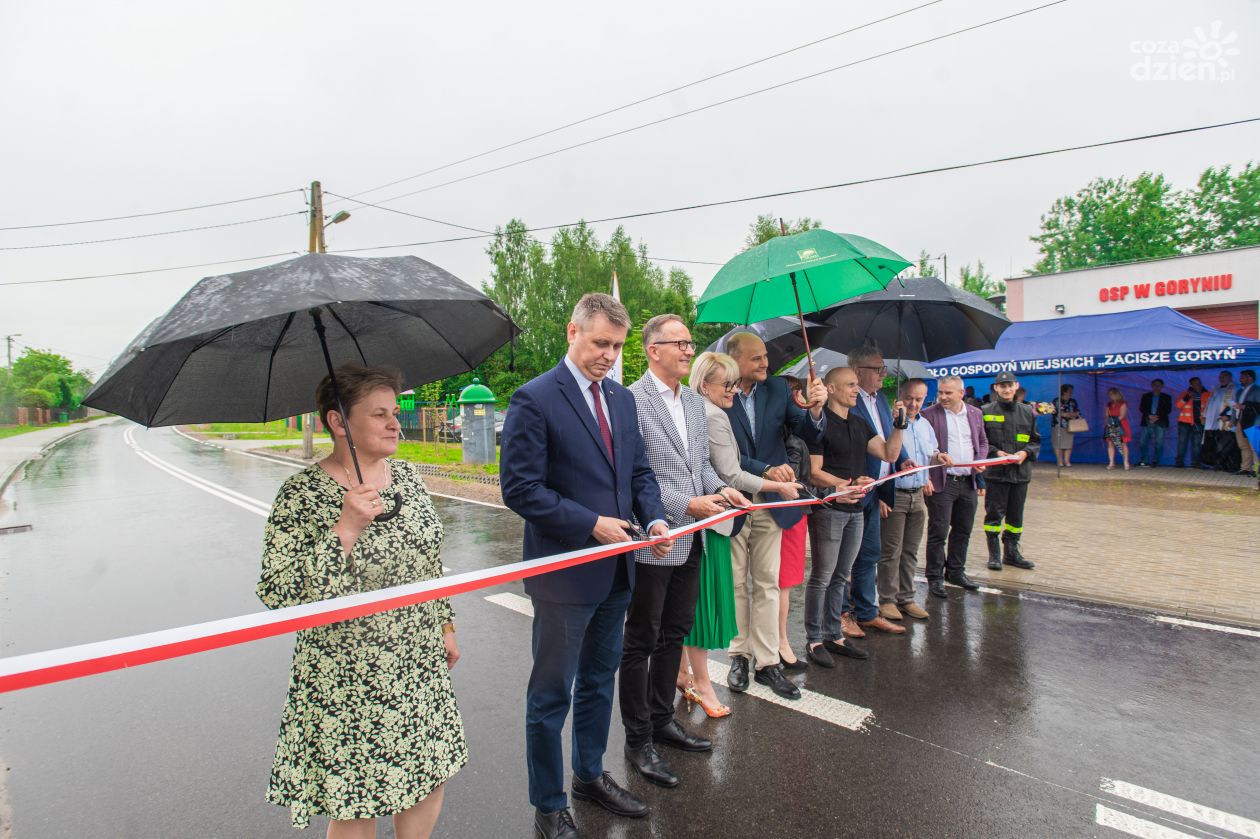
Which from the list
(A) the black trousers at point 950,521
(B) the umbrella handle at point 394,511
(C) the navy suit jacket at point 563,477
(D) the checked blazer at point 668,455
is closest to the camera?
(B) the umbrella handle at point 394,511

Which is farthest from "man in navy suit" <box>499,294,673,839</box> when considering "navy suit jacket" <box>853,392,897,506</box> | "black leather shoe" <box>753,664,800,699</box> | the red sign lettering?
the red sign lettering

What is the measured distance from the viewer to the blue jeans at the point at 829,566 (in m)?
4.55

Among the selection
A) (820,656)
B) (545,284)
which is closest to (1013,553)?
(820,656)

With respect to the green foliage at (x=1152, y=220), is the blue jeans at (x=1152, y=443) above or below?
below

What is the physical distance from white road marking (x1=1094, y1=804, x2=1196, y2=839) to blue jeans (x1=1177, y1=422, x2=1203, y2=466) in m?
15.4

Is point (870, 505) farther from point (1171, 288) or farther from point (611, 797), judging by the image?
point (1171, 288)

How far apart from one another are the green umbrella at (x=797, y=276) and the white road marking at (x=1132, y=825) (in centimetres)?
255

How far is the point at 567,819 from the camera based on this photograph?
108 inches

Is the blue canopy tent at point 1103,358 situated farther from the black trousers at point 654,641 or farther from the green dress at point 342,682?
the green dress at point 342,682

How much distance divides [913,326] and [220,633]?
5702 millimetres

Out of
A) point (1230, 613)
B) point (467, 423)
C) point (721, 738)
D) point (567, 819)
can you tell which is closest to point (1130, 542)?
point (1230, 613)

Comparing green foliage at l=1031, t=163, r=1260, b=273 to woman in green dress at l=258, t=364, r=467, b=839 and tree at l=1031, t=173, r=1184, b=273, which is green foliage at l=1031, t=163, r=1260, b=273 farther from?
woman in green dress at l=258, t=364, r=467, b=839

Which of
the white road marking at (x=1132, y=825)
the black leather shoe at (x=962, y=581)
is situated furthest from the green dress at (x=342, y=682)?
the black leather shoe at (x=962, y=581)

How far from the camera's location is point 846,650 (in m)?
4.64
